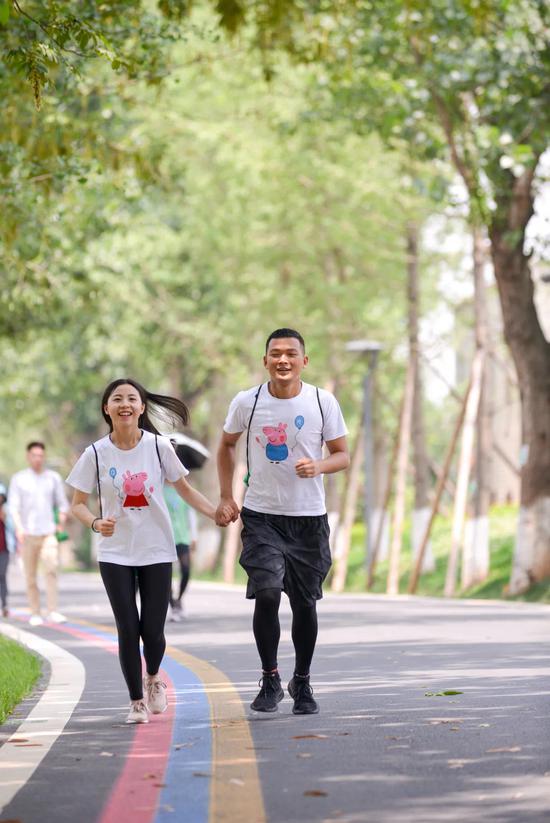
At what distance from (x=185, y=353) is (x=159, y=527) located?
3810 cm

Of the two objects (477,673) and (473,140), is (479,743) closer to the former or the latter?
(477,673)

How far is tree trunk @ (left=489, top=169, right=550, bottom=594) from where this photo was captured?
24875mm

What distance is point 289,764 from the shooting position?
289 inches

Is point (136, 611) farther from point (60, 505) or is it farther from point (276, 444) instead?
point (60, 505)

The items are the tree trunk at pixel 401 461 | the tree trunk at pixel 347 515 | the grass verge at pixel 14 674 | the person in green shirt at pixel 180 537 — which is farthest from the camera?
the tree trunk at pixel 347 515

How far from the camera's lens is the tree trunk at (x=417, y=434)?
3756 centimetres

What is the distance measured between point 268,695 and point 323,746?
1.33 metres

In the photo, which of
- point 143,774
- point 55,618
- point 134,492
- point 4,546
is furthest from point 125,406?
point 4,546

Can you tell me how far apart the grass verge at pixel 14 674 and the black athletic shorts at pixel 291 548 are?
5.02 feet

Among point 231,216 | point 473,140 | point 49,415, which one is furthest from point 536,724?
point 49,415

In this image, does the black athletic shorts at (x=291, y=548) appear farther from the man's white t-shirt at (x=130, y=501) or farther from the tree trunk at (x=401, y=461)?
the tree trunk at (x=401, y=461)

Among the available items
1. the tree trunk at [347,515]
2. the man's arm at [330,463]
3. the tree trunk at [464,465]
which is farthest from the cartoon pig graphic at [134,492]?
the tree trunk at [347,515]

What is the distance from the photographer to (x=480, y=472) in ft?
109

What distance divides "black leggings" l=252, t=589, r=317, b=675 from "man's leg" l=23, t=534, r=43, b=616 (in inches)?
387
